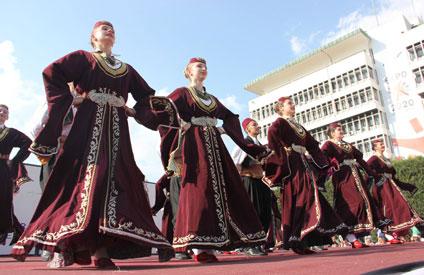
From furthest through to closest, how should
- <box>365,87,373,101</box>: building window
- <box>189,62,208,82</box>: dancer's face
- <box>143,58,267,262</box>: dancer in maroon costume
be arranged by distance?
<box>365,87,373,101</box>: building window
<box>189,62,208,82</box>: dancer's face
<box>143,58,267,262</box>: dancer in maroon costume

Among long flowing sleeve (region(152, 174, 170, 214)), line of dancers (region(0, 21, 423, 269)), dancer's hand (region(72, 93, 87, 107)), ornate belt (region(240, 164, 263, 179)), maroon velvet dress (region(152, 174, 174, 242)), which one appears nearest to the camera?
line of dancers (region(0, 21, 423, 269))

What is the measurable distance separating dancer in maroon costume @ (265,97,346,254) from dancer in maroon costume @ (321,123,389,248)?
3.89 ft

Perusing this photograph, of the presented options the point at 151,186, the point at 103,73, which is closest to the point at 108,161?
the point at 103,73

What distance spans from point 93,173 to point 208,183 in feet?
4.02

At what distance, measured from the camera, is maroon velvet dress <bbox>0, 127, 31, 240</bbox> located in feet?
20.5

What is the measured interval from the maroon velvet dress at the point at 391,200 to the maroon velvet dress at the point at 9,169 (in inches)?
241

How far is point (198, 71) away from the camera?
4.91 metres

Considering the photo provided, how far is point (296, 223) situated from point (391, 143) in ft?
114

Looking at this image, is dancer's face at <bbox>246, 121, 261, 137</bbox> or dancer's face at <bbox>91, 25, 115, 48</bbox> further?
dancer's face at <bbox>246, 121, 261, 137</bbox>

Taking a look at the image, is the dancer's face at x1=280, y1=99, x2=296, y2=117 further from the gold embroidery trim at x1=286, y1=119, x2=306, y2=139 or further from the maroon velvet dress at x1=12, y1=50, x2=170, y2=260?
the maroon velvet dress at x1=12, y1=50, x2=170, y2=260

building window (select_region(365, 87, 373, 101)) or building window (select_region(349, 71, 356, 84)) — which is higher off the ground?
building window (select_region(349, 71, 356, 84))

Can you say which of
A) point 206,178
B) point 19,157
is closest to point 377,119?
point 19,157

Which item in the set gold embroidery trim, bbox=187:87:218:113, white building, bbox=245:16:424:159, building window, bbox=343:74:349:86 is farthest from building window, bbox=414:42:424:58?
gold embroidery trim, bbox=187:87:218:113

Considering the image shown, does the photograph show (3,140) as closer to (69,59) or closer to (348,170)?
(69,59)
